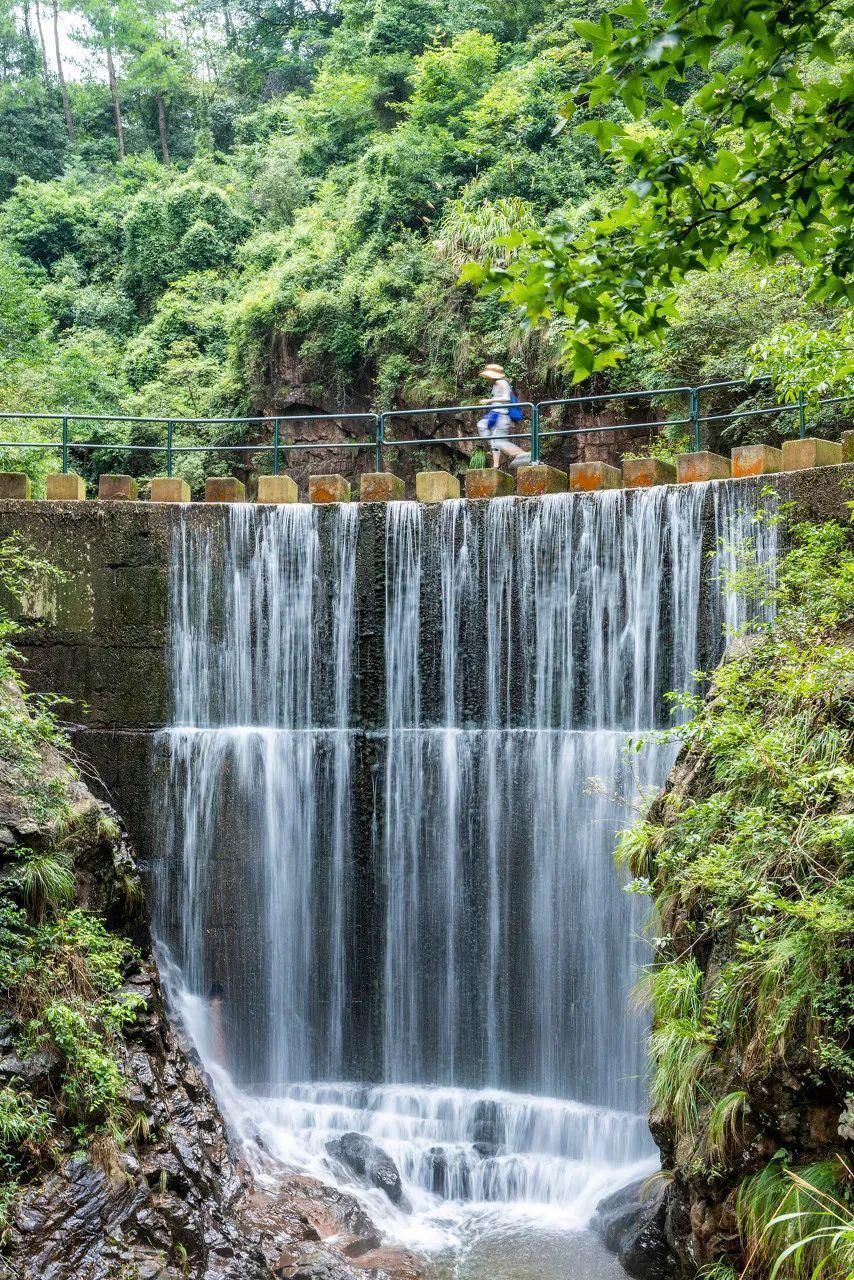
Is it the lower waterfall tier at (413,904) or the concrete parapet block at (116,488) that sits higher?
the concrete parapet block at (116,488)

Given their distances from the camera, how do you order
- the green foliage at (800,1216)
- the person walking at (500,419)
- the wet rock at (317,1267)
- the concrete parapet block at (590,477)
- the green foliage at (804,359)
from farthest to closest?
the person walking at (500,419), the concrete parapet block at (590,477), the green foliage at (804,359), the wet rock at (317,1267), the green foliage at (800,1216)

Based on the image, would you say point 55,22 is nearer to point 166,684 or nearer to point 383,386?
point 383,386

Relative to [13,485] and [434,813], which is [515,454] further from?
[13,485]

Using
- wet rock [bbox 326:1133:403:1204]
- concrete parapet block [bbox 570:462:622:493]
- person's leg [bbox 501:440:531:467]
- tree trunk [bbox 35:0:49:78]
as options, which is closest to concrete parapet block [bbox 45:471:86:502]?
person's leg [bbox 501:440:531:467]

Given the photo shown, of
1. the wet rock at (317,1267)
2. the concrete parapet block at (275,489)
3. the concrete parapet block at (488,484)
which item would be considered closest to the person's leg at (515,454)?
the concrete parapet block at (488,484)

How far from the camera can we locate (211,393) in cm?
2202

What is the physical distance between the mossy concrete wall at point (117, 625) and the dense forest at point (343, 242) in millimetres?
4807

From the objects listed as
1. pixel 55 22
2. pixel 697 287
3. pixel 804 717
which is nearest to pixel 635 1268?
pixel 804 717

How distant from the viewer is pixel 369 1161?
9383 millimetres

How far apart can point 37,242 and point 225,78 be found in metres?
10.3

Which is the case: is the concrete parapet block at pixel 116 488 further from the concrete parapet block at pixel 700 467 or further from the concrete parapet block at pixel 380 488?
the concrete parapet block at pixel 700 467

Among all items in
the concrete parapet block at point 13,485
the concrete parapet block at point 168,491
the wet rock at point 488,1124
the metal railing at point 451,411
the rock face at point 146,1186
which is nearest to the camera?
the rock face at point 146,1186

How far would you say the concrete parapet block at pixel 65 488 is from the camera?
11.9 m

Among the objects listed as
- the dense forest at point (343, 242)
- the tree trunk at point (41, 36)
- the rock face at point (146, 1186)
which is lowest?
the rock face at point (146, 1186)
